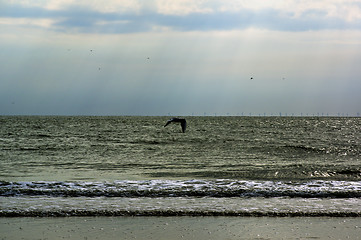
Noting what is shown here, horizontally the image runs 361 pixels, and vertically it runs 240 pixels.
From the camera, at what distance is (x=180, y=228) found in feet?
33.1

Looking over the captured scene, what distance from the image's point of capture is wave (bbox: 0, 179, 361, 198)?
1421 cm

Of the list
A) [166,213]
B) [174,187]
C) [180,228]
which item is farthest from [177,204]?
[174,187]

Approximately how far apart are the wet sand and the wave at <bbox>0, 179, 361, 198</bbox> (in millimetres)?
3222

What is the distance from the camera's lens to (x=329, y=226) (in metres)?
10.2

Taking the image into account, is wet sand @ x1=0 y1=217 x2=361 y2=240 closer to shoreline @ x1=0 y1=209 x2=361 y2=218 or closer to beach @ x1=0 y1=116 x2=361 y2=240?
beach @ x1=0 y1=116 x2=361 y2=240

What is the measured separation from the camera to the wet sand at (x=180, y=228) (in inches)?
373

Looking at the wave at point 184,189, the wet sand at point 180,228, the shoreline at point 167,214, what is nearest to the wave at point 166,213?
the shoreline at point 167,214

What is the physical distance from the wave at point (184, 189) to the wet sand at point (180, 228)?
3.22m

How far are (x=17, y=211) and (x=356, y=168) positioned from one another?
17380 mm

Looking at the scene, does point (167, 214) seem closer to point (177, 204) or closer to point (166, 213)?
point (166, 213)

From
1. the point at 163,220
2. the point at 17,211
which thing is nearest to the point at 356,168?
the point at 163,220

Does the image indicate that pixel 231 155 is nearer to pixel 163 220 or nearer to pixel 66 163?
pixel 66 163

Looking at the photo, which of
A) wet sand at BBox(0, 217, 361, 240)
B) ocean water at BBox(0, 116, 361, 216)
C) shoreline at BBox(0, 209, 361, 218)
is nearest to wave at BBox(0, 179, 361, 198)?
ocean water at BBox(0, 116, 361, 216)

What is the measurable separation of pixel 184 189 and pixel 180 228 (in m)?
4.91
